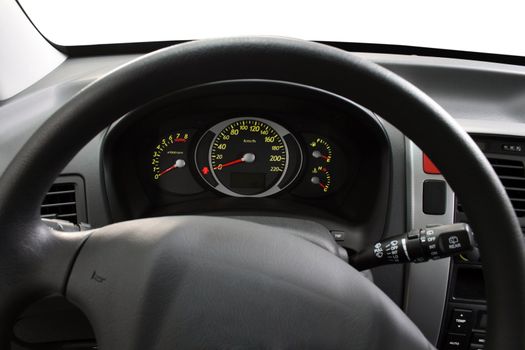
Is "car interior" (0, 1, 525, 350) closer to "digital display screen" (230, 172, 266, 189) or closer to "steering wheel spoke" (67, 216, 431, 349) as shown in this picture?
"steering wheel spoke" (67, 216, 431, 349)

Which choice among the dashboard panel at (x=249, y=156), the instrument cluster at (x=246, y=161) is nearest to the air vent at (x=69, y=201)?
the dashboard panel at (x=249, y=156)

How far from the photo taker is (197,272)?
0.72 metres

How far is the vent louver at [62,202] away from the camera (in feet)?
4.71

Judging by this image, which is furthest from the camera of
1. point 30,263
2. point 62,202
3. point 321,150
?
point 321,150

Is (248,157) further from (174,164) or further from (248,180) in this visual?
(174,164)

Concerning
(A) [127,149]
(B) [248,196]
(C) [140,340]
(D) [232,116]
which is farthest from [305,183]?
(C) [140,340]

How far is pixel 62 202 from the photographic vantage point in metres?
1.45

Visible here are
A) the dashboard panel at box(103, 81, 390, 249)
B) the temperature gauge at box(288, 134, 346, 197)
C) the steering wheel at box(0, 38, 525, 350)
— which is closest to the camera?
the steering wheel at box(0, 38, 525, 350)

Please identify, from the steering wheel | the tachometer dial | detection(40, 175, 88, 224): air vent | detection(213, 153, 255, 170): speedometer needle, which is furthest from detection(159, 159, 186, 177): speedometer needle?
the steering wheel

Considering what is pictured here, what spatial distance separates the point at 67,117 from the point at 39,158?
0.06 m

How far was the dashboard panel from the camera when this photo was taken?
5.12ft

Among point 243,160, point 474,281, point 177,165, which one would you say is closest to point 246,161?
point 243,160

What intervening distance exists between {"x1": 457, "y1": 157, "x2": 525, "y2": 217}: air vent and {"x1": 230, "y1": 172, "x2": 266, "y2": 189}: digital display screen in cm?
68

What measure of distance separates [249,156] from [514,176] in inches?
30.7
